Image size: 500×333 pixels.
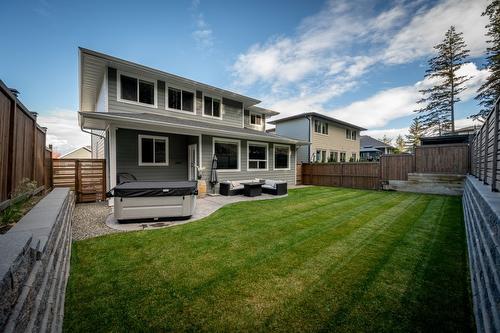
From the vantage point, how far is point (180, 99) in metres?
10.5

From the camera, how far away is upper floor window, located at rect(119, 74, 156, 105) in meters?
8.79

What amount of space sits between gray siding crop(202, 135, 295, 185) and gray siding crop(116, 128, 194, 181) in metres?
0.67

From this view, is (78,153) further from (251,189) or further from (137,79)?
(251,189)

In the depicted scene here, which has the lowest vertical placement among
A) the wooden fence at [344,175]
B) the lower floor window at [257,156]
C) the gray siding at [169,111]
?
the wooden fence at [344,175]

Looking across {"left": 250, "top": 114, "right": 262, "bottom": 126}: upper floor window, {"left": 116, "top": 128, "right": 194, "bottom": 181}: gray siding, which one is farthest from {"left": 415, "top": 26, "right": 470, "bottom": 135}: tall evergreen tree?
{"left": 116, "top": 128, "right": 194, "bottom": 181}: gray siding

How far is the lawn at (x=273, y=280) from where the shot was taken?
2.00 meters

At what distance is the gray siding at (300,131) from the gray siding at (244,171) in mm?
4559

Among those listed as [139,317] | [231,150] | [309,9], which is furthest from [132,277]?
[309,9]

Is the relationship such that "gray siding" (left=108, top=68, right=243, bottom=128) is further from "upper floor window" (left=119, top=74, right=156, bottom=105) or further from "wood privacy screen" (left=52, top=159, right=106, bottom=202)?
"wood privacy screen" (left=52, top=159, right=106, bottom=202)

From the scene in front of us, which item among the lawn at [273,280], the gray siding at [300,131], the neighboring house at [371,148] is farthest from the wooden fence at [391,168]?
the neighboring house at [371,148]

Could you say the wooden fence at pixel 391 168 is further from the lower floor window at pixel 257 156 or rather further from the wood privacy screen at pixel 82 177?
the wood privacy screen at pixel 82 177

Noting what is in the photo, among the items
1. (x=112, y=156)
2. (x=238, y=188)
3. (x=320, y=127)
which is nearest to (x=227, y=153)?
(x=238, y=188)

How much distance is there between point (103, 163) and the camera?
829 cm

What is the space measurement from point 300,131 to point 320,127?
201cm
